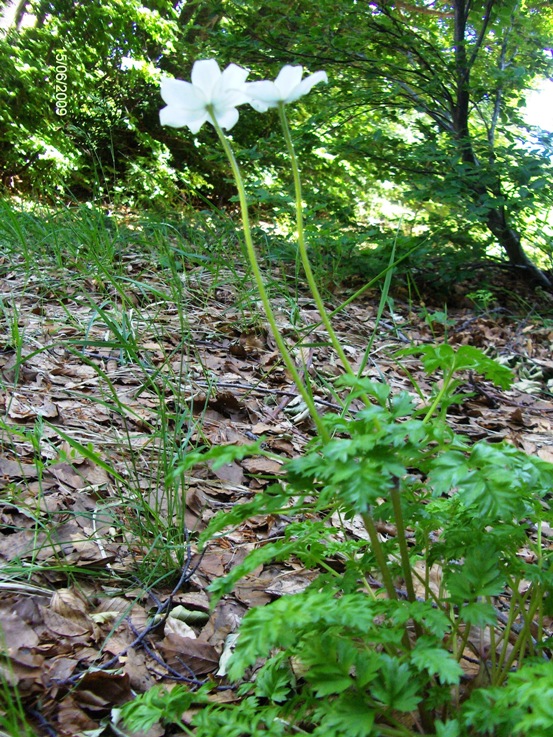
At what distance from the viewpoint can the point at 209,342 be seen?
8.43ft

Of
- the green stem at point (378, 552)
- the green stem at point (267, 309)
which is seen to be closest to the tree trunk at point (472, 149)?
the green stem at point (267, 309)

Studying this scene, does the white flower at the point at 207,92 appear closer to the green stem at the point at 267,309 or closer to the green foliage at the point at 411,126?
the green stem at the point at 267,309

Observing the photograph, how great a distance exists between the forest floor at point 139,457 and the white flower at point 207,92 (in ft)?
1.70

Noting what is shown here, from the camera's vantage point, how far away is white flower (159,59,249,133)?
2.98ft

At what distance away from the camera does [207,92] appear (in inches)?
36.1

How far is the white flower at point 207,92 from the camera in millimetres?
907

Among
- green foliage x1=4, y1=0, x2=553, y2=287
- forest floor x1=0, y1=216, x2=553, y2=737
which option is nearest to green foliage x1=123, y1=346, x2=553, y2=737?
forest floor x1=0, y1=216, x2=553, y2=737

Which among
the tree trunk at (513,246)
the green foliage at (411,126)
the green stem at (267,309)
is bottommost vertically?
the green stem at (267,309)

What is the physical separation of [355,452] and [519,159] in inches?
127

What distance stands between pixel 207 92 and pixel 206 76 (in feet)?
0.08

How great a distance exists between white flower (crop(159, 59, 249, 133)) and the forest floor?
52 centimetres

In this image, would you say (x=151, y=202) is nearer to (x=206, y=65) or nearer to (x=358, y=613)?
(x=206, y=65)

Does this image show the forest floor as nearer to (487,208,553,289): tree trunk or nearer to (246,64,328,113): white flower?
(246,64,328,113): white flower

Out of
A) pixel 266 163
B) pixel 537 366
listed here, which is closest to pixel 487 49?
pixel 266 163
